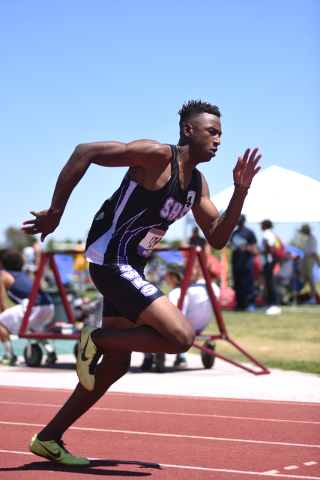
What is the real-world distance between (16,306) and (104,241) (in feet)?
18.3

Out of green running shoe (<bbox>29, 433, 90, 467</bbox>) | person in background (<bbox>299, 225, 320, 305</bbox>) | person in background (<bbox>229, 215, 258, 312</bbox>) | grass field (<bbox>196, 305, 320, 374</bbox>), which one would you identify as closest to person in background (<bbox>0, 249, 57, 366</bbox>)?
grass field (<bbox>196, 305, 320, 374</bbox>)

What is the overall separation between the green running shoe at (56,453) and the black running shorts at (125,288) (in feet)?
2.79

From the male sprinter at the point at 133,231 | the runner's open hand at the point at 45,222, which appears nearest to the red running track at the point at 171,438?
the male sprinter at the point at 133,231

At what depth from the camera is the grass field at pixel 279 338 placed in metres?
8.77

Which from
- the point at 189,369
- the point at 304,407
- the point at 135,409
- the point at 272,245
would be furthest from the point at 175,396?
the point at 272,245

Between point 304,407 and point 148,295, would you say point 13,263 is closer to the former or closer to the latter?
point 304,407

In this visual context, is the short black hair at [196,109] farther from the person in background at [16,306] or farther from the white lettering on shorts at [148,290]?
the person in background at [16,306]

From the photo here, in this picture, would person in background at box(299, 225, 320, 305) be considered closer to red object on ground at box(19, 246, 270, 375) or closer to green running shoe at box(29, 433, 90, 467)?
red object on ground at box(19, 246, 270, 375)

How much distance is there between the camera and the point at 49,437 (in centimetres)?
360

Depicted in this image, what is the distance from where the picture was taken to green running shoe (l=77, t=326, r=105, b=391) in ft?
11.5

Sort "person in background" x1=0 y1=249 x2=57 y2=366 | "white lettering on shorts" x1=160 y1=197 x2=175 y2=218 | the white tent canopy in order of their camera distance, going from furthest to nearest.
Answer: "person in background" x1=0 y1=249 x2=57 y2=366, the white tent canopy, "white lettering on shorts" x1=160 y1=197 x2=175 y2=218

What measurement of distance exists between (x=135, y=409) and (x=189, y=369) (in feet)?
9.23

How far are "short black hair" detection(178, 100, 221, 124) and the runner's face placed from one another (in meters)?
0.03

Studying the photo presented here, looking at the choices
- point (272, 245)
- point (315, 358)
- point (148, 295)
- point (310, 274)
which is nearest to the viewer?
point (148, 295)
